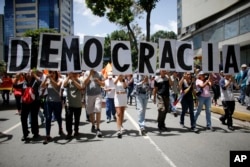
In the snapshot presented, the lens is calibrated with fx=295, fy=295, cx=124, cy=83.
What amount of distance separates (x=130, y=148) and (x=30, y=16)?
14219 cm

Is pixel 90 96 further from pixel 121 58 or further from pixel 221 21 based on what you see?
pixel 221 21

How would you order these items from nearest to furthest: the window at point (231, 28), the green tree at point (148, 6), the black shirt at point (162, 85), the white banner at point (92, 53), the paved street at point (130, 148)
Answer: the paved street at point (130, 148) < the white banner at point (92, 53) < the black shirt at point (162, 85) < the green tree at point (148, 6) < the window at point (231, 28)

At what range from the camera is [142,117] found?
9.14 meters

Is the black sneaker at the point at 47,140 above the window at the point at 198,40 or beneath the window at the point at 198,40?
beneath

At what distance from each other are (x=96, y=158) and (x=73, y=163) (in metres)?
0.55

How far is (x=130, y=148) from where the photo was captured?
7.12 meters

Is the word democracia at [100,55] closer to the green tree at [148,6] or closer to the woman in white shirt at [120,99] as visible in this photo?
the woman in white shirt at [120,99]

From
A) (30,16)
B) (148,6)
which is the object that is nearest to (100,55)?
(148,6)

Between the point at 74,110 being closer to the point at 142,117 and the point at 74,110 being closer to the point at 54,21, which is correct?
the point at 142,117

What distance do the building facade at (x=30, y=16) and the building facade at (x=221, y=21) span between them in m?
104

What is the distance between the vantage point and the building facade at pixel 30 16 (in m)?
136

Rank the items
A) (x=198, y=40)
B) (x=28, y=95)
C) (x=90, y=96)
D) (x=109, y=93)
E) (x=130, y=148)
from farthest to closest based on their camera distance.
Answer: (x=198, y=40), (x=109, y=93), (x=90, y=96), (x=28, y=95), (x=130, y=148)

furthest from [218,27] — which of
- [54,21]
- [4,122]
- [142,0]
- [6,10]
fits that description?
[6,10]

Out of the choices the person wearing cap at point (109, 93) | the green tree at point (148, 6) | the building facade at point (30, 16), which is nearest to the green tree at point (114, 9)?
the green tree at point (148, 6)
